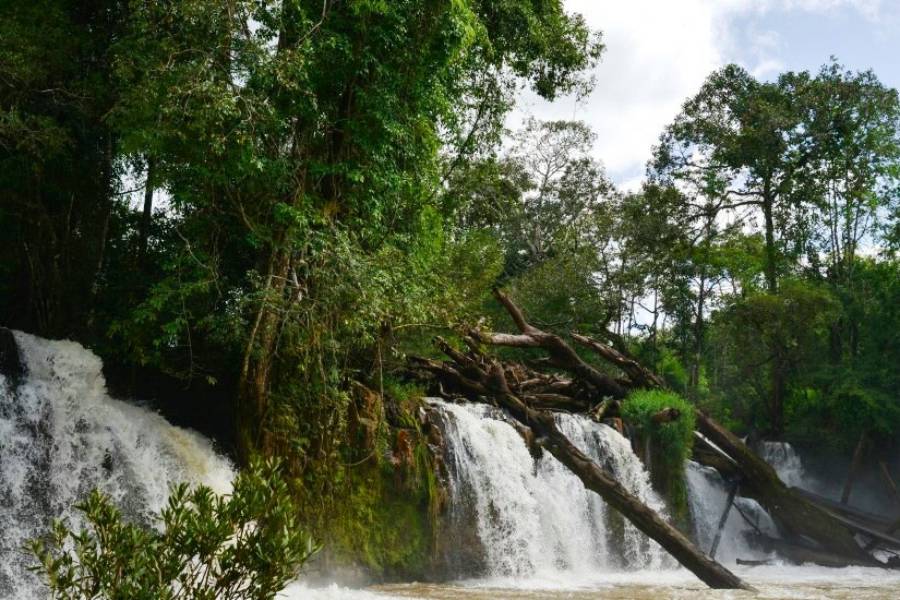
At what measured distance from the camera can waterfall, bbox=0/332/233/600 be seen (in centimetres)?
877

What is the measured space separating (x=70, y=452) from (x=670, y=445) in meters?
12.1

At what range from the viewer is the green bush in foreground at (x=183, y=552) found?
324 centimetres

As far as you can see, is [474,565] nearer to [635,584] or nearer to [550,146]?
[635,584]

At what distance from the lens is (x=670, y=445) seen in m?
17.3

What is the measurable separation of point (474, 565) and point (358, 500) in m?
2.36

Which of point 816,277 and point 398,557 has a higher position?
point 816,277

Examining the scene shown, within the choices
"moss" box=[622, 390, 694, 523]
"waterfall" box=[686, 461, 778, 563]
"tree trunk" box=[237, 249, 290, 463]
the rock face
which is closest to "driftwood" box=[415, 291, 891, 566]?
"moss" box=[622, 390, 694, 523]

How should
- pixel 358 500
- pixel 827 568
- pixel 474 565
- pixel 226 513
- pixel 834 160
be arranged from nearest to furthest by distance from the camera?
pixel 226 513
pixel 358 500
pixel 474 565
pixel 827 568
pixel 834 160

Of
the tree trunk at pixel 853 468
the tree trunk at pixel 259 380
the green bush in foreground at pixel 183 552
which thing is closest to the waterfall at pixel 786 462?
the tree trunk at pixel 853 468

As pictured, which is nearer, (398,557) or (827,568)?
(398,557)

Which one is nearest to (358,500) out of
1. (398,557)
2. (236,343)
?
(398,557)

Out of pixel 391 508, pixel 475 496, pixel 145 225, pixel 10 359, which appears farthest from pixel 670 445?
pixel 10 359

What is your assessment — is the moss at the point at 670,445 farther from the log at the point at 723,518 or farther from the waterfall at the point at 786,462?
the waterfall at the point at 786,462

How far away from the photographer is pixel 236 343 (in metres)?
11.3
